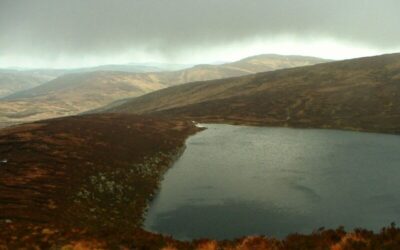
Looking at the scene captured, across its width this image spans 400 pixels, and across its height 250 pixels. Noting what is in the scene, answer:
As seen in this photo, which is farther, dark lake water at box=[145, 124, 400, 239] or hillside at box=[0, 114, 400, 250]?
dark lake water at box=[145, 124, 400, 239]

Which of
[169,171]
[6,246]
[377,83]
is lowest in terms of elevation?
[169,171]

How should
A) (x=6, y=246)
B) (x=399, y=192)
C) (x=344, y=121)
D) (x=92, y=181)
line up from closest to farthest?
(x=6, y=246)
(x=399, y=192)
(x=92, y=181)
(x=344, y=121)

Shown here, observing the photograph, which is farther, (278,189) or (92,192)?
(278,189)

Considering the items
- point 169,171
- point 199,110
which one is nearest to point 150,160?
point 169,171

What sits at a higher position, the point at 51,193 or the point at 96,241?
the point at 96,241

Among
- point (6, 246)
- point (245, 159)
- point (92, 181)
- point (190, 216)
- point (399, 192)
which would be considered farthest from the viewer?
point (245, 159)

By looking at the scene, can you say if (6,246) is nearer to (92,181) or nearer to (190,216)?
(190,216)

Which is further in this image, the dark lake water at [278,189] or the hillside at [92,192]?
the dark lake water at [278,189]

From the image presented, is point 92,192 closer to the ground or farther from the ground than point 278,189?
closer to the ground
